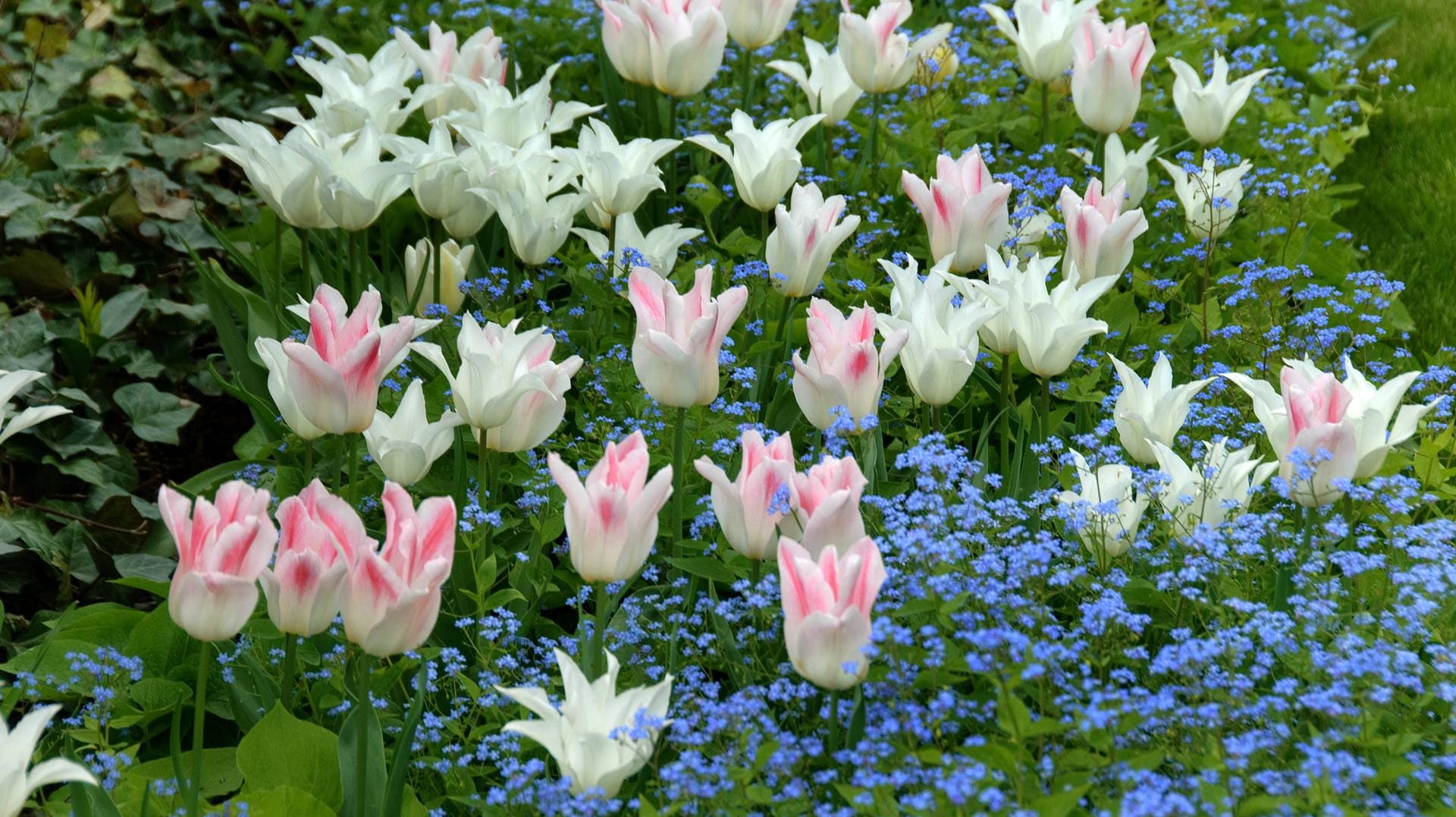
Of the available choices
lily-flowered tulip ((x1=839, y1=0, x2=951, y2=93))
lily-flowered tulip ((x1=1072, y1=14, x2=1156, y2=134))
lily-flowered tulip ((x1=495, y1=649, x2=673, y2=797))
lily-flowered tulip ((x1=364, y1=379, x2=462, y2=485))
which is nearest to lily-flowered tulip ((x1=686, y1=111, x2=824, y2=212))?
lily-flowered tulip ((x1=839, y1=0, x2=951, y2=93))

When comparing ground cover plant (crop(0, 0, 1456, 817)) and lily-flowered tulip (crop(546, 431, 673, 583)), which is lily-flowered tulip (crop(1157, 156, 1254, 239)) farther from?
lily-flowered tulip (crop(546, 431, 673, 583))

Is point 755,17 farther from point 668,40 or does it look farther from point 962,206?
point 962,206

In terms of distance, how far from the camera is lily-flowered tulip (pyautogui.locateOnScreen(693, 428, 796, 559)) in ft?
6.37

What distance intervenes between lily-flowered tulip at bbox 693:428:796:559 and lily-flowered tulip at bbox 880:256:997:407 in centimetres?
43

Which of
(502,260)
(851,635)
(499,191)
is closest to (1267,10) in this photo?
(502,260)

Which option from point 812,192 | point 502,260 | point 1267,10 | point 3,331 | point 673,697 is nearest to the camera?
point 673,697

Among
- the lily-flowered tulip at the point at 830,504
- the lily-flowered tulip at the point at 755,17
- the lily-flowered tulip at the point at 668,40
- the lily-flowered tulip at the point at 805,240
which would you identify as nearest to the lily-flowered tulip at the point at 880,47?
the lily-flowered tulip at the point at 755,17

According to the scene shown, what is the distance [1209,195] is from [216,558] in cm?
219

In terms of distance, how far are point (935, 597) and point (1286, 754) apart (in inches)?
20.1

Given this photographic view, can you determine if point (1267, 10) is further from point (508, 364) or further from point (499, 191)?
point (508, 364)

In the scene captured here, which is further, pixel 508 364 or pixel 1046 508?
pixel 1046 508

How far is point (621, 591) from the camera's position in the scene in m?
2.23

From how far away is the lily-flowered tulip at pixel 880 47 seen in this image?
10.8ft

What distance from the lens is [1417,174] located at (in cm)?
432
